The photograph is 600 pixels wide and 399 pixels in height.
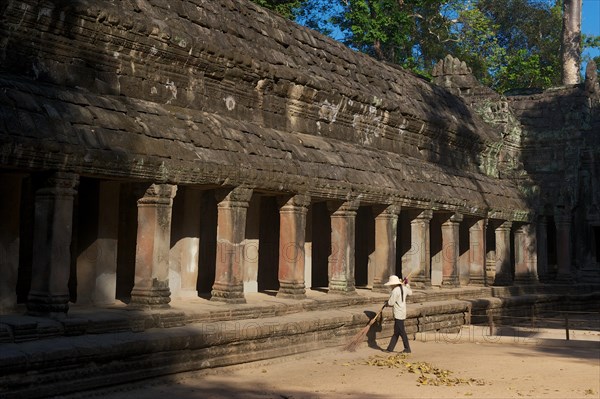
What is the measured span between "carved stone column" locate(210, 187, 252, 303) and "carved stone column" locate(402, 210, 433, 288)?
7.00 metres

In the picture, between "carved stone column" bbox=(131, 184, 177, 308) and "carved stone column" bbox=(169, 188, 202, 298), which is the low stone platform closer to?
"carved stone column" bbox=(131, 184, 177, 308)

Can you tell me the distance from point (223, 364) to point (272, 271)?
6.51 m

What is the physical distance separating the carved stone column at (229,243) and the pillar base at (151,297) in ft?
4.96

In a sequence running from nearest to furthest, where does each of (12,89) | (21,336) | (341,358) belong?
(21,336) < (12,89) < (341,358)

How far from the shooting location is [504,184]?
24.4 meters

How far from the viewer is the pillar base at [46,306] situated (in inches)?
383

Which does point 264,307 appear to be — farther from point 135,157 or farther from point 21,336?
point 21,336

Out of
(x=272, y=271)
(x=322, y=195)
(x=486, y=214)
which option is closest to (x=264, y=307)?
(x=322, y=195)

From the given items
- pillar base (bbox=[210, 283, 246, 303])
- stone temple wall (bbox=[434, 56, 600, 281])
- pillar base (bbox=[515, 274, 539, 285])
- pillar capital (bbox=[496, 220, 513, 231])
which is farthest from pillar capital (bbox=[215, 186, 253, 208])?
stone temple wall (bbox=[434, 56, 600, 281])

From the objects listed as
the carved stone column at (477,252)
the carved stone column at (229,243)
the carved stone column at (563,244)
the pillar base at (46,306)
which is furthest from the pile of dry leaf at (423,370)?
the carved stone column at (563,244)

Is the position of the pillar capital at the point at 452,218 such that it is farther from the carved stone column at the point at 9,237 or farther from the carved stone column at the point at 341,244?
the carved stone column at the point at 9,237

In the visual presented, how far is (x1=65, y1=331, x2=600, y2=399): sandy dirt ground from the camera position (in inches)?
400

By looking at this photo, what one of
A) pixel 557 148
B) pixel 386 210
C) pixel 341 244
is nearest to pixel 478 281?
pixel 386 210

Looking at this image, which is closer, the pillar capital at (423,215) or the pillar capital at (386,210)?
the pillar capital at (386,210)
